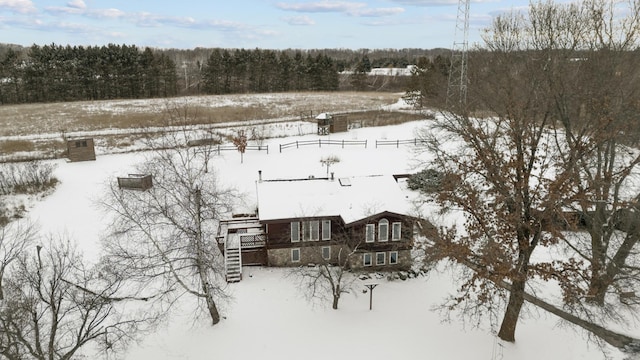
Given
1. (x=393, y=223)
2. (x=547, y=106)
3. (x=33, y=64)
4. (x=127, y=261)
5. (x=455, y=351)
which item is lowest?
(x=455, y=351)

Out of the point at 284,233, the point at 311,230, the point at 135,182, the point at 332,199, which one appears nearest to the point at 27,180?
the point at 135,182

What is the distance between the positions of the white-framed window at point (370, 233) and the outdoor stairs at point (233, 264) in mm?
6398

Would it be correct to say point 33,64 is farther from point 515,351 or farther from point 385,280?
point 515,351

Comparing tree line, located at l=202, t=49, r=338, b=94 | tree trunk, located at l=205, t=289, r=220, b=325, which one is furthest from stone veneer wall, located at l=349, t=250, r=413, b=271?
tree line, located at l=202, t=49, r=338, b=94

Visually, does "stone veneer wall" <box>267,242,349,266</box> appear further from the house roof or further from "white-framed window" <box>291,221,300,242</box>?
the house roof

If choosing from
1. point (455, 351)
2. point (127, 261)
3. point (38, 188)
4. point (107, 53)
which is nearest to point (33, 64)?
point (107, 53)

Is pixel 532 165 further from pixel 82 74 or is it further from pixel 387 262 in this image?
pixel 82 74

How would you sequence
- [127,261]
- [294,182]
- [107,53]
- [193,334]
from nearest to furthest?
[193,334] < [127,261] < [294,182] < [107,53]

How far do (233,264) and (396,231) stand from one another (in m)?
8.37

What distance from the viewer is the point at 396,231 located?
22500 millimetres

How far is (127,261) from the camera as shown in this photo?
71.9 ft

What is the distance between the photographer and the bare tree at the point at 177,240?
17.6 meters

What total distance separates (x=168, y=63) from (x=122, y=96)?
1025 centimetres

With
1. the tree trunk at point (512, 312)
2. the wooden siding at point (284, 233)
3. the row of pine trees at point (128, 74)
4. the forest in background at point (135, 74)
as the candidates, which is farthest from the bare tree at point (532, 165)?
the row of pine trees at point (128, 74)
